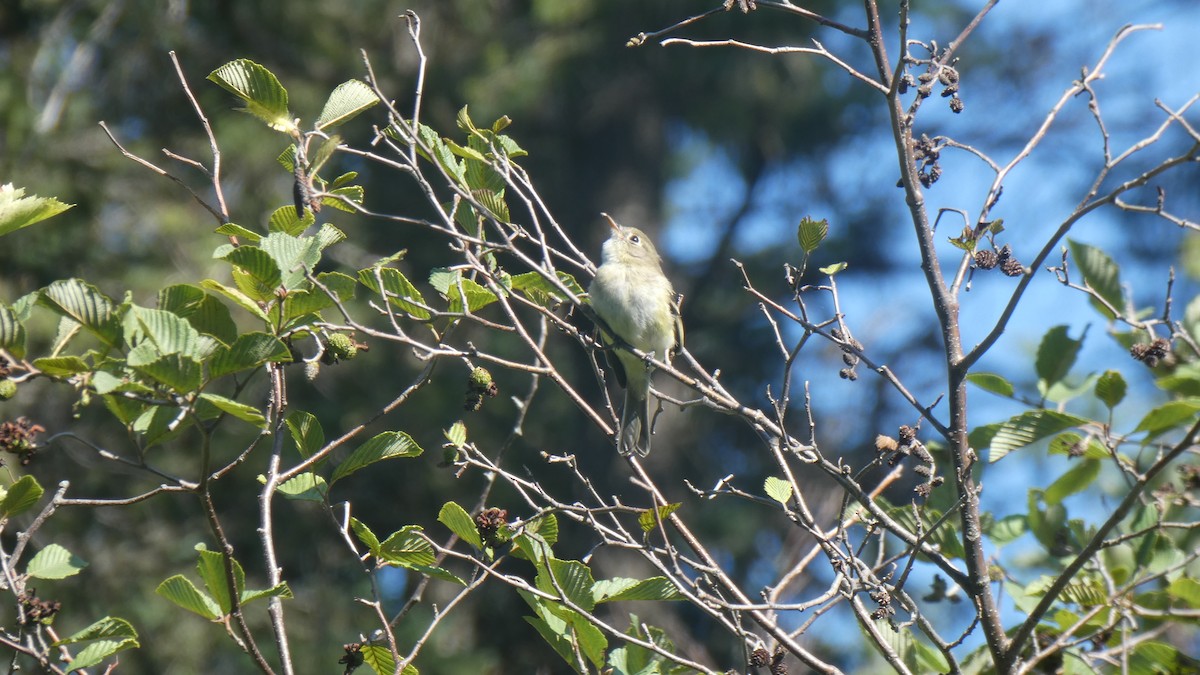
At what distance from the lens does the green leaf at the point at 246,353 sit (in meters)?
2.01

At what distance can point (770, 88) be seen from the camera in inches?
451

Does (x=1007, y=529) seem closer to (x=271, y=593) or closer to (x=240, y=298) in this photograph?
(x=271, y=593)

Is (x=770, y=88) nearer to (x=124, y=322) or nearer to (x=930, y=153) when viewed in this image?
(x=930, y=153)

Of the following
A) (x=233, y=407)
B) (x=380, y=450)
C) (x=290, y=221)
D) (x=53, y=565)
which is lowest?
(x=53, y=565)

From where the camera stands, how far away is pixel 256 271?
217 cm

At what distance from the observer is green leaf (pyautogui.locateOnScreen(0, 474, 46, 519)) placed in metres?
2.21

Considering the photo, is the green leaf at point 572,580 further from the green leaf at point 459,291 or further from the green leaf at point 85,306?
the green leaf at point 85,306

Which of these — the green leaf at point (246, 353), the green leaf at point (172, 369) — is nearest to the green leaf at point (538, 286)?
the green leaf at point (246, 353)

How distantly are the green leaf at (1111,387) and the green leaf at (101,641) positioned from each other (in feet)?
7.20

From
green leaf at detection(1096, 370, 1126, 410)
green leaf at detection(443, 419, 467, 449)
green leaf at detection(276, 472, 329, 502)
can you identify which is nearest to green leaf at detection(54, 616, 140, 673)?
green leaf at detection(276, 472, 329, 502)

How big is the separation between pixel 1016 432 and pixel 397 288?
1486mm

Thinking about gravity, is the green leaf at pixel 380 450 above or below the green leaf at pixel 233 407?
above

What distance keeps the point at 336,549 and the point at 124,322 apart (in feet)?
26.9

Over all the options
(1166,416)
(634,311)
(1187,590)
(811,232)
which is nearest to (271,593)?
(811,232)
